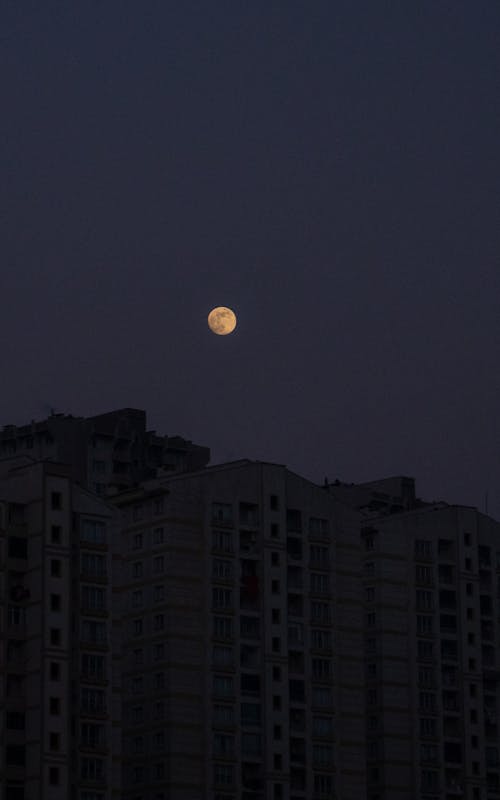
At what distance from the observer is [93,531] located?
144000 millimetres

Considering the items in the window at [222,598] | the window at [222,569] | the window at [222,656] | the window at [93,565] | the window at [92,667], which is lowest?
the window at [92,667]

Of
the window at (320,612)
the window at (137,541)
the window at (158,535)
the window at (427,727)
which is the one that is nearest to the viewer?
the window at (158,535)

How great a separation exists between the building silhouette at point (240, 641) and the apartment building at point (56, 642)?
0.13m

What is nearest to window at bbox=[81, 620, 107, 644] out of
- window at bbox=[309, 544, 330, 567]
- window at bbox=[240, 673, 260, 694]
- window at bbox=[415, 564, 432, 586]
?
window at bbox=[240, 673, 260, 694]

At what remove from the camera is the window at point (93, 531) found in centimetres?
14351

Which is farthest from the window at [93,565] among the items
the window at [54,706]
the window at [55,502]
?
the window at [54,706]

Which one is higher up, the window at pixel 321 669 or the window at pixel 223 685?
the window at pixel 321 669

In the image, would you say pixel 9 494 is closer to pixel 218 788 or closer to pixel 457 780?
pixel 218 788

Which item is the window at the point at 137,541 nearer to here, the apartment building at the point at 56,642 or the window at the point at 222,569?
the window at the point at 222,569

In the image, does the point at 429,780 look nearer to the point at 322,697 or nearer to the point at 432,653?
the point at 432,653

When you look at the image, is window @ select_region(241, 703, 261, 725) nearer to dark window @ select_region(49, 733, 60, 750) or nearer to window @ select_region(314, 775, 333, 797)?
window @ select_region(314, 775, 333, 797)

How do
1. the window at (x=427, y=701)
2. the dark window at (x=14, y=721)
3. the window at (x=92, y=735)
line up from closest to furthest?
the dark window at (x=14, y=721), the window at (x=92, y=735), the window at (x=427, y=701)

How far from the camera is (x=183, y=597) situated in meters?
155


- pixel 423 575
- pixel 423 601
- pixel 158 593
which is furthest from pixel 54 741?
pixel 423 575
